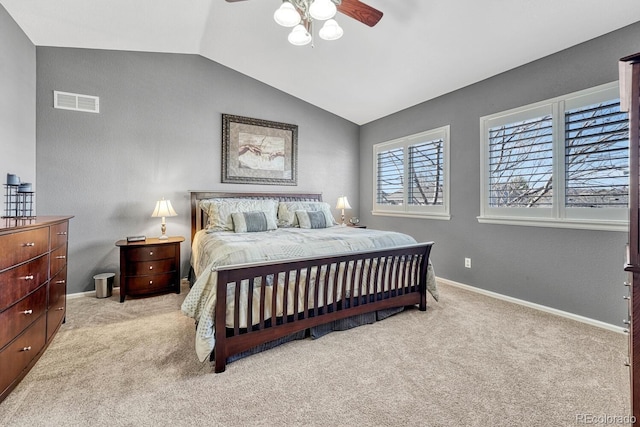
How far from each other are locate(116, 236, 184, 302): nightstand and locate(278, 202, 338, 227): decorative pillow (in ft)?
4.29

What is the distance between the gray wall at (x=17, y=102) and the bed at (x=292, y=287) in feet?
6.19

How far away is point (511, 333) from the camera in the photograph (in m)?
2.44

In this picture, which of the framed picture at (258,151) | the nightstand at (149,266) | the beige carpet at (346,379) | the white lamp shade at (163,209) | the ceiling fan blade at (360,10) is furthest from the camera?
the framed picture at (258,151)

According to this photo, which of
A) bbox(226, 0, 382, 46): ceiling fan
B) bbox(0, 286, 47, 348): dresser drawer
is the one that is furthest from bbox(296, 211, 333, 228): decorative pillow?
bbox(0, 286, 47, 348): dresser drawer

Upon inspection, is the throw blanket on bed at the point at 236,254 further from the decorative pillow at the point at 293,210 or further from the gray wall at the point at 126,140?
the gray wall at the point at 126,140

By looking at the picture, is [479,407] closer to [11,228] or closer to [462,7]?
[11,228]

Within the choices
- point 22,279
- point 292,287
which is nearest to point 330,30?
point 292,287

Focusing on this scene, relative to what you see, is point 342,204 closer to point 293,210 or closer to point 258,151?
point 293,210

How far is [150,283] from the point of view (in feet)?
10.9

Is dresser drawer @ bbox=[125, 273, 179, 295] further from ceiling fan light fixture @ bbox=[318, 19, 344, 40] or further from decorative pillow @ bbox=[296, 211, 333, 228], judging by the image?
ceiling fan light fixture @ bbox=[318, 19, 344, 40]

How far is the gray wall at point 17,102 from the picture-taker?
99.1 inches

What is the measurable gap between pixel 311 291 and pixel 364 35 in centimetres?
271

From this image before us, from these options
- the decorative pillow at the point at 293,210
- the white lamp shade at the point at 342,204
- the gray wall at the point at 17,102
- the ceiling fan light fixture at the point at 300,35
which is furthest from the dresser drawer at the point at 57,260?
the white lamp shade at the point at 342,204

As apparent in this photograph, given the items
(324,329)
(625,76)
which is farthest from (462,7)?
(324,329)
